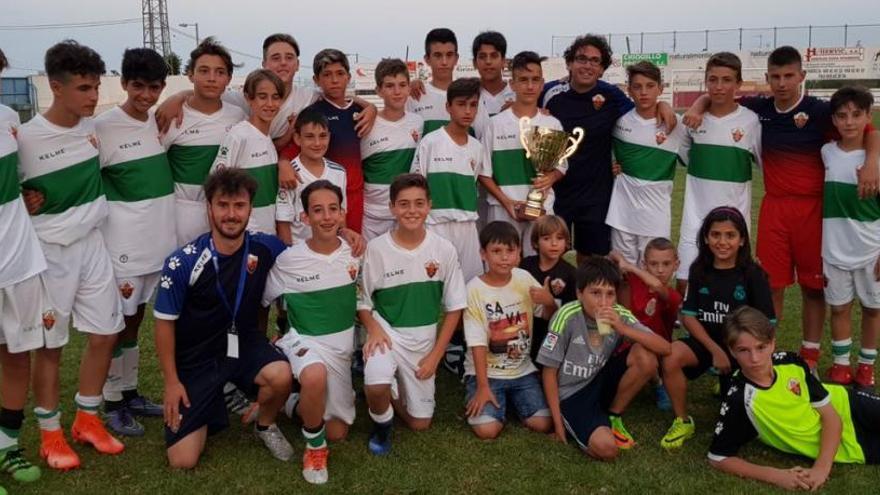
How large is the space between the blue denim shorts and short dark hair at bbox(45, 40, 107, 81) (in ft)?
8.43

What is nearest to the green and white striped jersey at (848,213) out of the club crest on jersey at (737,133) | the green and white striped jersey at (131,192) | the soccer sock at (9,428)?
the club crest on jersey at (737,133)

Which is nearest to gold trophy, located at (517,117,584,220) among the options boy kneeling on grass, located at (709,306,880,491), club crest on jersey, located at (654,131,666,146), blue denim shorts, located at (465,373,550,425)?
club crest on jersey, located at (654,131,666,146)

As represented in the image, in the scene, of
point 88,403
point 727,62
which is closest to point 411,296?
point 88,403

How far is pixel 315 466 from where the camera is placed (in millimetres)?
3566

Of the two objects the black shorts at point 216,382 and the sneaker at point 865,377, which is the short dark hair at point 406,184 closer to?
the black shorts at point 216,382

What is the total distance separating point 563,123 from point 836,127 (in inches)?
65.5

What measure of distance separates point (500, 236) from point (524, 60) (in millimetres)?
1362

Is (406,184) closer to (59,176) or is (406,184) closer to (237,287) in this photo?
(237,287)

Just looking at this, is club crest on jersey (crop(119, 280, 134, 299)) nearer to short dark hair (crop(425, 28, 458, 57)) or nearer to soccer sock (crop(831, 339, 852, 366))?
short dark hair (crop(425, 28, 458, 57))

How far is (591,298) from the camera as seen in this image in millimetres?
3855

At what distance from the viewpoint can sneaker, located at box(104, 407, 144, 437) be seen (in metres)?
Answer: 4.07

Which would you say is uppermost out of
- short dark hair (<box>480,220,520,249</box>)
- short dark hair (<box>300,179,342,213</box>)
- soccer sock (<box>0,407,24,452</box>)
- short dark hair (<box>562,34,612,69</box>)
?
short dark hair (<box>562,34,612,69</box>)

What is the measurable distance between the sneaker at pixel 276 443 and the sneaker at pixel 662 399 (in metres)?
2.11

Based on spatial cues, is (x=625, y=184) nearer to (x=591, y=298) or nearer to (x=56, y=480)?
(x=591, y=298)
